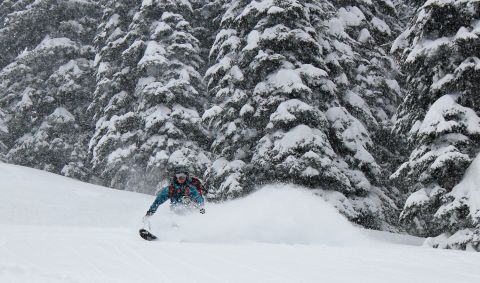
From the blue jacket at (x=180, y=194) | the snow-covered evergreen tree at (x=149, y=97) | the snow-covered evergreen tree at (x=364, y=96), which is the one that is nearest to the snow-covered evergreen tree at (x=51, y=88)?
the snow-covered evergreen tree at (x=149, y=97)

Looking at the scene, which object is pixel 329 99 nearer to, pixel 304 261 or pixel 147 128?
pixel 147 128

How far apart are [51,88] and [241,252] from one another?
76.7 ft

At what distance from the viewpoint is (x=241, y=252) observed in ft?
26.6

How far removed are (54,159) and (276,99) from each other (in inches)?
660

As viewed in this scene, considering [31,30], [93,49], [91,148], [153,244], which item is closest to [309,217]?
[153,244]

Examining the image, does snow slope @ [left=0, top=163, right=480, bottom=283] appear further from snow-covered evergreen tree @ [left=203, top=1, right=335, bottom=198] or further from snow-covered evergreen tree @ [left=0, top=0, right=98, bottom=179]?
snow-covered evergreen tree @ [left=0, top=0, right=98, bottom=179]

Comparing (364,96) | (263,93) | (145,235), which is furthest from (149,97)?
(145,235)

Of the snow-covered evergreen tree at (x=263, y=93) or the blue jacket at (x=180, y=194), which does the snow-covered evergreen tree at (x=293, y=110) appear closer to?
the snow-covered evergreen tree at (x=263, y=93)

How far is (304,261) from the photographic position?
23.1 ft

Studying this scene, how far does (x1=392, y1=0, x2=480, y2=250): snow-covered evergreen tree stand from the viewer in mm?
11406

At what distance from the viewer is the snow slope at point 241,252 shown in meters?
6.21

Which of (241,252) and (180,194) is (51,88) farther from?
(241,252)

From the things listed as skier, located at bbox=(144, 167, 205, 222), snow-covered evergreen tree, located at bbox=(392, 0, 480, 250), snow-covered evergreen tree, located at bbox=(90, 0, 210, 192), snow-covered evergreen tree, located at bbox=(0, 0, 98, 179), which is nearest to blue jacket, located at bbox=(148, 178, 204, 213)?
skier, located at bbox=(144, 167, 205, 222)

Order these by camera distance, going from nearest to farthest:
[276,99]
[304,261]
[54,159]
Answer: [304,261] → [276,99] → [54,159]
